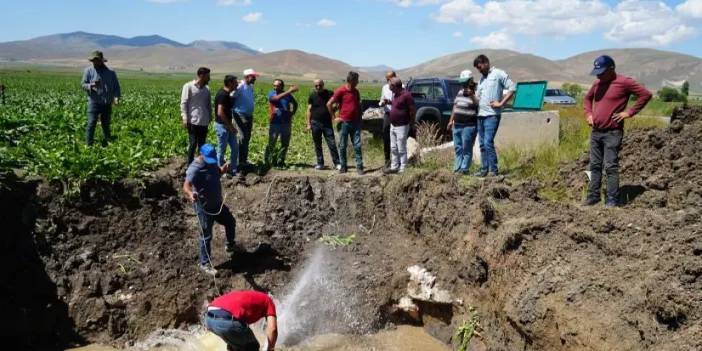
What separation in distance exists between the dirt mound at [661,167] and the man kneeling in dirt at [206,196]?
15.4 ft

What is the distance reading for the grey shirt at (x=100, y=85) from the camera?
8.94 m

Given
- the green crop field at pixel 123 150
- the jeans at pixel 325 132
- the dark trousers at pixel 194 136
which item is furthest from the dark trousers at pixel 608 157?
the dark trousers at pixel 194 136

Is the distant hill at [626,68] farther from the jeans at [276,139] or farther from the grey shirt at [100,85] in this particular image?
the grey shirt at [100,85]

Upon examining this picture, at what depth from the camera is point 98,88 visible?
8.98m

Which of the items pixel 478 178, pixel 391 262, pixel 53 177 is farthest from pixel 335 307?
pixel 53 177

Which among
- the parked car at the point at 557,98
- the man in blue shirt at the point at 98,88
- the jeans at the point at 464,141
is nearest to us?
the jeans at the point at 464,141

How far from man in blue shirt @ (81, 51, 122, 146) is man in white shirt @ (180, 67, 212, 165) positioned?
64.0 inches

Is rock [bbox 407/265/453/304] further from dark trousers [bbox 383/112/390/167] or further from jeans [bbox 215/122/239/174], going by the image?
jeans [bbox 215/122/239/174]

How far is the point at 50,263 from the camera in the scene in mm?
6809

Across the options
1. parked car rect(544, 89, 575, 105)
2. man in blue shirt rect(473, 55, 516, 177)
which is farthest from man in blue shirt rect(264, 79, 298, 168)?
parked car rect(544, 89, 575, 105)

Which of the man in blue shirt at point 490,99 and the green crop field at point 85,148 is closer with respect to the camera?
the green crop field at point 85,148

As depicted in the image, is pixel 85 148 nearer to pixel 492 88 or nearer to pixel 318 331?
pixel 318 331

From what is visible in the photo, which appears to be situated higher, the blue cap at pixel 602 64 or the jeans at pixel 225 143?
the blue cap at pixel 602 64

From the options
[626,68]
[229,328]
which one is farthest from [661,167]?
[626,68]
